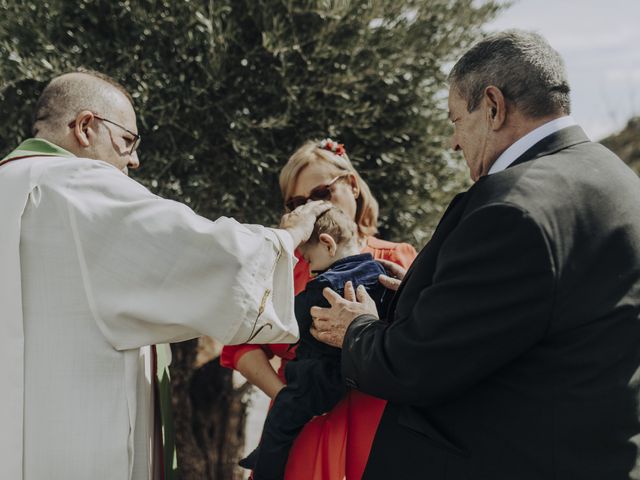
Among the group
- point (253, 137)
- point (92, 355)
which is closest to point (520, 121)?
point (92, 355)

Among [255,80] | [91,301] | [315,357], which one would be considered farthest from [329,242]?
[255,80]

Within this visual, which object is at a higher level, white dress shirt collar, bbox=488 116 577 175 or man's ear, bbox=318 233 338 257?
white dress shirt collar, bbox=488 116 577 175

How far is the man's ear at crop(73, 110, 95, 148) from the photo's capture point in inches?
115

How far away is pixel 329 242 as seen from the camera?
3008 millimetres

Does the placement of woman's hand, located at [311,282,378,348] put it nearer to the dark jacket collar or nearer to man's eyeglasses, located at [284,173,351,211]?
the dark jacket collar

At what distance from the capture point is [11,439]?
8.10 feet

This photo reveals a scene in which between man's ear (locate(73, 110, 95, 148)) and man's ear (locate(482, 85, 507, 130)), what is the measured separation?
1604 millimetres

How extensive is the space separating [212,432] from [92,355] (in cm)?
283

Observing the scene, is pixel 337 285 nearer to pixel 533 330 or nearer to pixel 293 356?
pixel 293 356

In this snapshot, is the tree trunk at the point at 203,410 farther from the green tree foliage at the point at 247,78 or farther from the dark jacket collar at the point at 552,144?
the dark jacket collar at the point at 552,144

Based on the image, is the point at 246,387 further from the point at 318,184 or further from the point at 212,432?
the point at 318,184

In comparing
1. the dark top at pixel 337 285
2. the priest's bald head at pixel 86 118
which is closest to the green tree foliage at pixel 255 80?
the priest's bald head at pixel 86 118

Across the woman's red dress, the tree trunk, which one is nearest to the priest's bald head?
the woman's red dress

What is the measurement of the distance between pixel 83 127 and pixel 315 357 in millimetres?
1334
